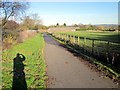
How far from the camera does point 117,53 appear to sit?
11273mm

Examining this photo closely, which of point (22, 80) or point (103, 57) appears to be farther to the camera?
point (103, 57)

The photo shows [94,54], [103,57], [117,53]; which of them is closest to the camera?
[117,53]

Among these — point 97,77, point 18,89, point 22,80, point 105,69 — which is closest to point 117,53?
point 105,69

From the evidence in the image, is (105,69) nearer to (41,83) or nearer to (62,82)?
(62,82)

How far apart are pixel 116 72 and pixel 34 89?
4068 mm

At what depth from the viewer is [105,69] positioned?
10.1 metres

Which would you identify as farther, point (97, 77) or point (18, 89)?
point (97, 77)

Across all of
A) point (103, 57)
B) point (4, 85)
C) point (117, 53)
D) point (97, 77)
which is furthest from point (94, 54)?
point (4, 85)

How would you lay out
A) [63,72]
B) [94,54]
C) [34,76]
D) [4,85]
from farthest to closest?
[94,54] → [63,72] → [34,76] → [4,85]

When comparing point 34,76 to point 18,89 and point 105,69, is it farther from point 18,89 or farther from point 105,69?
point 105,69

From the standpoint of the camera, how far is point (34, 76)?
351 inches

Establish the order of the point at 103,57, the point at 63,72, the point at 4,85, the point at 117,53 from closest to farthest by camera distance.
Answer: the point at 4,85 → the point at 63,72 → the point at 117,53 → the point at 103,57

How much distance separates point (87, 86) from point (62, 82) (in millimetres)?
1037

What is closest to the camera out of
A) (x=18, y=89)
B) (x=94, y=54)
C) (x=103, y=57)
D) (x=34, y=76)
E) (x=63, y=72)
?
(x=18, y=89)
